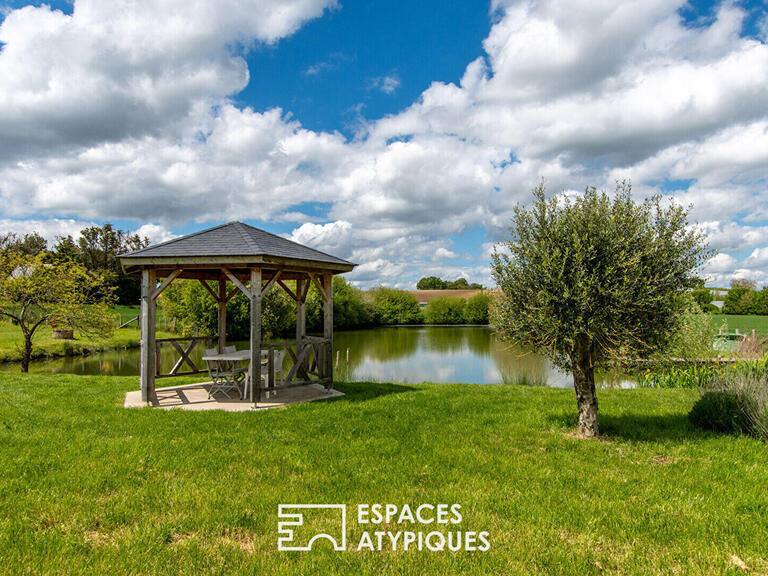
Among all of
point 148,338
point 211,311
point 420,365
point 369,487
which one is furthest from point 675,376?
point 211,311

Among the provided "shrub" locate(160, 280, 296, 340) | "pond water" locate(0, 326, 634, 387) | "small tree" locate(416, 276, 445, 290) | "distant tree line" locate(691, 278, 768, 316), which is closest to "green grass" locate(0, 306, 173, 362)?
"pond water" locate(0, 326, 634, 387)

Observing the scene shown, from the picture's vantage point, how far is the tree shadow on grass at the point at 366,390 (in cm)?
802

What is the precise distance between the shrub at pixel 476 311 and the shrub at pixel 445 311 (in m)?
0.79

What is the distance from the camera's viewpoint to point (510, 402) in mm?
7605

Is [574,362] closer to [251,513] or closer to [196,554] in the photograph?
[251,513]

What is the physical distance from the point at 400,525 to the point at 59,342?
2428 cm

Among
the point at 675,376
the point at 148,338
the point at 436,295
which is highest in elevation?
the point at 436,295

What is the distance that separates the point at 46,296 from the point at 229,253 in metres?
10.3

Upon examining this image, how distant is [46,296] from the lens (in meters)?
13.5

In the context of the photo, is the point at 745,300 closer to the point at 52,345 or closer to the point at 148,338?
the point at 148,338

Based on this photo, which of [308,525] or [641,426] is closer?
[308,525]

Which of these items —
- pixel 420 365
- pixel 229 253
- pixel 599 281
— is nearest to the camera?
pixel 599 281

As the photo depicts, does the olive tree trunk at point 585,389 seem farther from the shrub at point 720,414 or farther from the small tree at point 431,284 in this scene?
the small tree at point 431,284

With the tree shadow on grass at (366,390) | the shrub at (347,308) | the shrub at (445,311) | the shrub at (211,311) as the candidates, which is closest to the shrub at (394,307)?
the shrub at (445,311)
